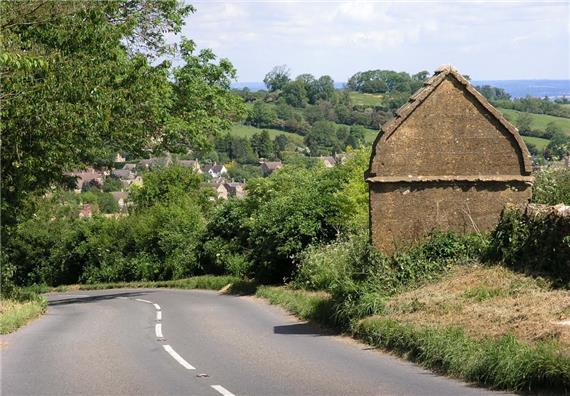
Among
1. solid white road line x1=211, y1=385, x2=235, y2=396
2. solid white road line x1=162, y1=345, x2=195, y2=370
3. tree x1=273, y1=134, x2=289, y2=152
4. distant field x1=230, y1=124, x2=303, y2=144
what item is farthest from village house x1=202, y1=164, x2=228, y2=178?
solid white road line x1=211, y1=385, x2=235, y2=396

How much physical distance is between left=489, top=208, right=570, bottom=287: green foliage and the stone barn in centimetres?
170

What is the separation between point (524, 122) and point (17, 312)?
3730 inches

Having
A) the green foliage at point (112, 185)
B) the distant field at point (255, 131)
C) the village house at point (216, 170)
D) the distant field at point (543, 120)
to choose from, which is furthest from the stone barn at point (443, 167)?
the village house at point (216, 170)

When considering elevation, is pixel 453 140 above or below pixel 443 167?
above

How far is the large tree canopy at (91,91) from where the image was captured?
2292cm

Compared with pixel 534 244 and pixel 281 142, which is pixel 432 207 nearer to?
pixel 534 244

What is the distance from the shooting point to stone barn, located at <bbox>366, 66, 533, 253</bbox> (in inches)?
752

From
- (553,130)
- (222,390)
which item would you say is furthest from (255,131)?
(222,390)

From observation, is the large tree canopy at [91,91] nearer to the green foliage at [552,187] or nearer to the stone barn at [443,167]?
the stone barn at [443,167]

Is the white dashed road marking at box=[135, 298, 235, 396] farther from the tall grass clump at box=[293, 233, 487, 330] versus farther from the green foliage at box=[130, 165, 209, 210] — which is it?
the green foliage at box=[130, 165, 209, 210]

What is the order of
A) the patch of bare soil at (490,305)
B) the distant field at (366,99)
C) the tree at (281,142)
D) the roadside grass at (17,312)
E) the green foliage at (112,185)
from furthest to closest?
the distant field at (366,99), the green foliage at (112,185), the tree at (281,142), the roadside grass at (17,312), the patch of bare soil at (490,305)

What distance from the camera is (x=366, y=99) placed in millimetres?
188000

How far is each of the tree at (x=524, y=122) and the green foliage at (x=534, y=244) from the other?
3631 inches

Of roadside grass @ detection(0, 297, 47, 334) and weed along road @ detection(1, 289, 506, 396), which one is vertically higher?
weed along road @ detection(1, 289, 506, 396)
